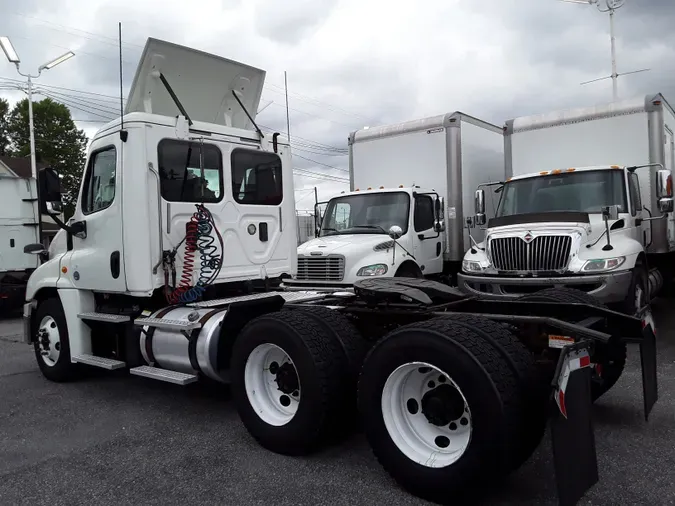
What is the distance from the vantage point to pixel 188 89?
617cm

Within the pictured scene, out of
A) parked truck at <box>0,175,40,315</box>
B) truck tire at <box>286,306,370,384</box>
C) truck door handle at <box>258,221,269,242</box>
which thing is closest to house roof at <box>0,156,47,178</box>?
parked truck at <box>0,175,40,315</box>

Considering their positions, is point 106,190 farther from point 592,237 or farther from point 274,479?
point 592,237

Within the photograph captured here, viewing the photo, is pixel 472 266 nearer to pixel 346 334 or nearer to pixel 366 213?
pixel 366 213

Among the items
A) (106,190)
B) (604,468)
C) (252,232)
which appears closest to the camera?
(604,468)

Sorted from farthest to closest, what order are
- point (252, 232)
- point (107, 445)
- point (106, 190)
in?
point (252, 232)
point (106, 190)
point (107, 445)

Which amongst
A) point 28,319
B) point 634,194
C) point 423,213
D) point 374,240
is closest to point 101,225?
point 28,319

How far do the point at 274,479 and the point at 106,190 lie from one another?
343 cm

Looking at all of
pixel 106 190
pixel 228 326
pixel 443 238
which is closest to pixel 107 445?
pixel 228 326

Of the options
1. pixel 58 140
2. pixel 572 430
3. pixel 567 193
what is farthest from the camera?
pixel 58 140

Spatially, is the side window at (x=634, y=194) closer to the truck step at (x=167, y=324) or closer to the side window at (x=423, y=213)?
the side window at (x=423, y=213)

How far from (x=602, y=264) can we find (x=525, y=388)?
474cm

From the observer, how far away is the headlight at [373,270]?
8891 millimetres

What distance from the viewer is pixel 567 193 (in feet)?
28.9

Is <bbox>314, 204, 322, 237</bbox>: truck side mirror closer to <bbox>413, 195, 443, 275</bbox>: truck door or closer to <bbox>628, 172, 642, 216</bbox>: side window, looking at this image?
<bbox>413, 195, 443, 275</bbox>: truck door
